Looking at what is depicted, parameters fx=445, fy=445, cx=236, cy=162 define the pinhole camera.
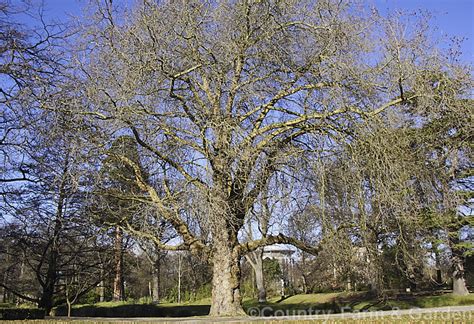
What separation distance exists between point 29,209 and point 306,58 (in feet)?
29.9

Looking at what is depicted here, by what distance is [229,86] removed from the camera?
444 inches

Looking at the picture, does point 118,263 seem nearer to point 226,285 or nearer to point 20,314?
point 20,314

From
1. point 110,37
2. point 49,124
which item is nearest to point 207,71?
point 110,37

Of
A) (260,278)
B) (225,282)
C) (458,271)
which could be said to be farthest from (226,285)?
(260,278)

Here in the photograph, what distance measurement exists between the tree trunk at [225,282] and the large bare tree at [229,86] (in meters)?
0.03

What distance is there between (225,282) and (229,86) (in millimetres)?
5176

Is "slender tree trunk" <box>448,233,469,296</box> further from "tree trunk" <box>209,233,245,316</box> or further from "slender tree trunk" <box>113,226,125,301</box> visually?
"slender tree trunk" <box>113,226,125,301</box>

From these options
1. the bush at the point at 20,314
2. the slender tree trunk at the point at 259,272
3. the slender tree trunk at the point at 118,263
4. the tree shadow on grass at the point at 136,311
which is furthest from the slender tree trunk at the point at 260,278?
the bush at the point at 20,314

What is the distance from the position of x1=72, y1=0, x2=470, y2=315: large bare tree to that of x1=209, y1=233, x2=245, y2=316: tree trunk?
28 mm

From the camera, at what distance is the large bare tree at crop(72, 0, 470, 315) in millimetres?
9953

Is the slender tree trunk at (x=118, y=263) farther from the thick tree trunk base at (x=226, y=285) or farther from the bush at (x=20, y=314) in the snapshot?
the thick tree trunk base at (x=226, y=285)

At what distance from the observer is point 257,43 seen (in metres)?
11.4

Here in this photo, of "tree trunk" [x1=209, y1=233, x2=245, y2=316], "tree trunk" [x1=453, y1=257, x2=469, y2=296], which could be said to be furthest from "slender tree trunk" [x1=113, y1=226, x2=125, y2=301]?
"tree trunk" [x1=453, y1=257, x2=469, y2=296]

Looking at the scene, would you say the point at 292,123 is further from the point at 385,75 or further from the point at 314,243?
the point at 314,243
